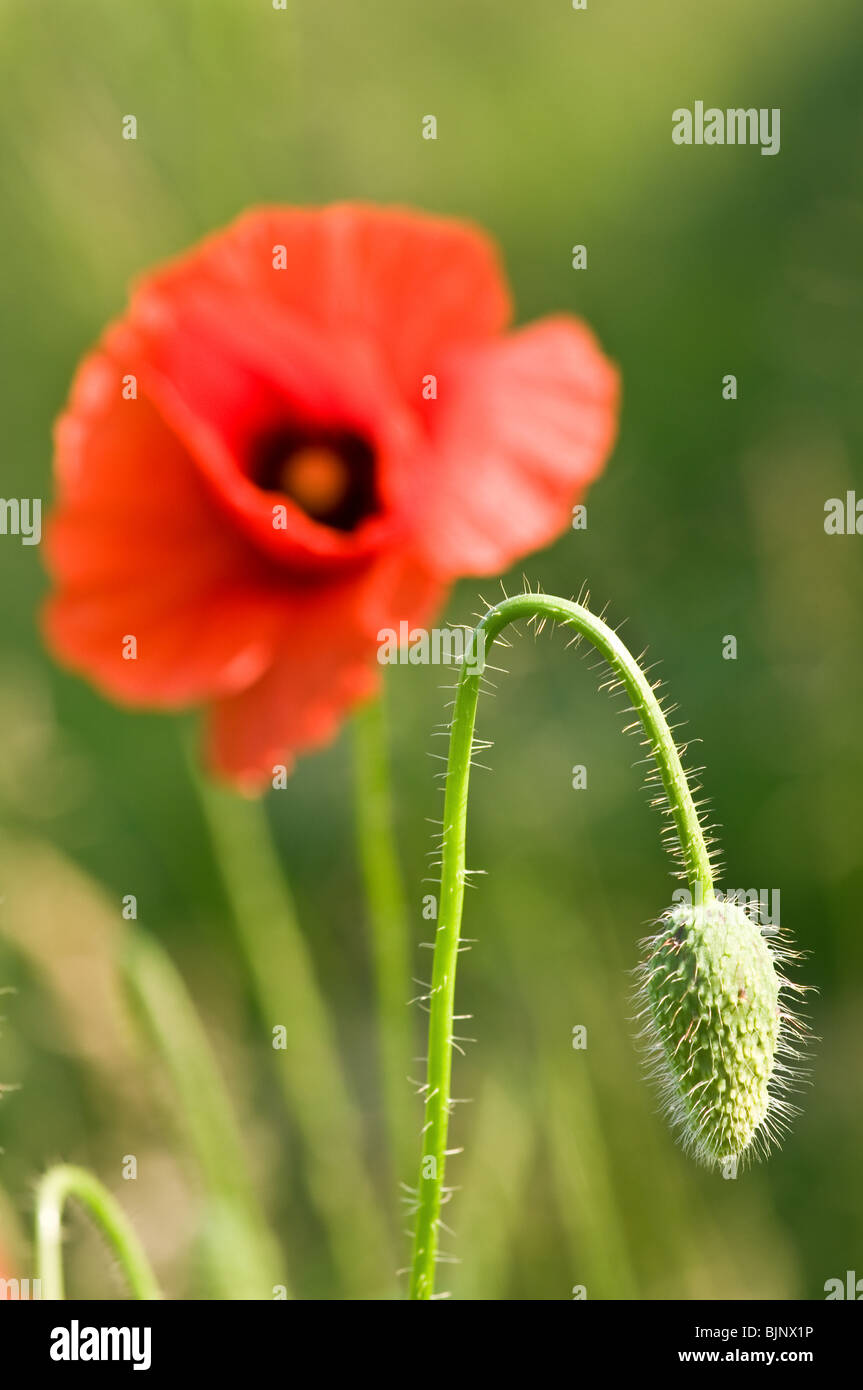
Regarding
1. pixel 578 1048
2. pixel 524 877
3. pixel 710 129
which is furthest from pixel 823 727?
pixel 710 129

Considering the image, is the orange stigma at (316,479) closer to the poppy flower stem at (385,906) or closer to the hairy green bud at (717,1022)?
the poppy flower stem at (385,906)

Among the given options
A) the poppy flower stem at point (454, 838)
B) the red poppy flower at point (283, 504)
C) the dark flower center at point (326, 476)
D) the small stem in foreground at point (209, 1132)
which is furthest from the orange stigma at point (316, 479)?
the poppy flower stem at point (454, 838)

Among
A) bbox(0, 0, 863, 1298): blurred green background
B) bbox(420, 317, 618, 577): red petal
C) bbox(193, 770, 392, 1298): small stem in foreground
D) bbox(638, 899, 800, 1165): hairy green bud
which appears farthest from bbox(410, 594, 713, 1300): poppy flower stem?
bbox(193, 770, 392, 1298): small stem in foreground

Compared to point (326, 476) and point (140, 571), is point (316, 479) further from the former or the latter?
point (140, 571)

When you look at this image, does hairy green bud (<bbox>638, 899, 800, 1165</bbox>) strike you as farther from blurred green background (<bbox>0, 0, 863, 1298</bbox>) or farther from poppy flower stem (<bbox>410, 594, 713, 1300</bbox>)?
blurred green background (<bbox>0, 0, 863, 1298</bbox>)

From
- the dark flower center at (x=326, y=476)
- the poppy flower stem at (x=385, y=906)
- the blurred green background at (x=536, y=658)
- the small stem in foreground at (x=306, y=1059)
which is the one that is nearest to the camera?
the poppy flower stem at (x=385, y=906)
